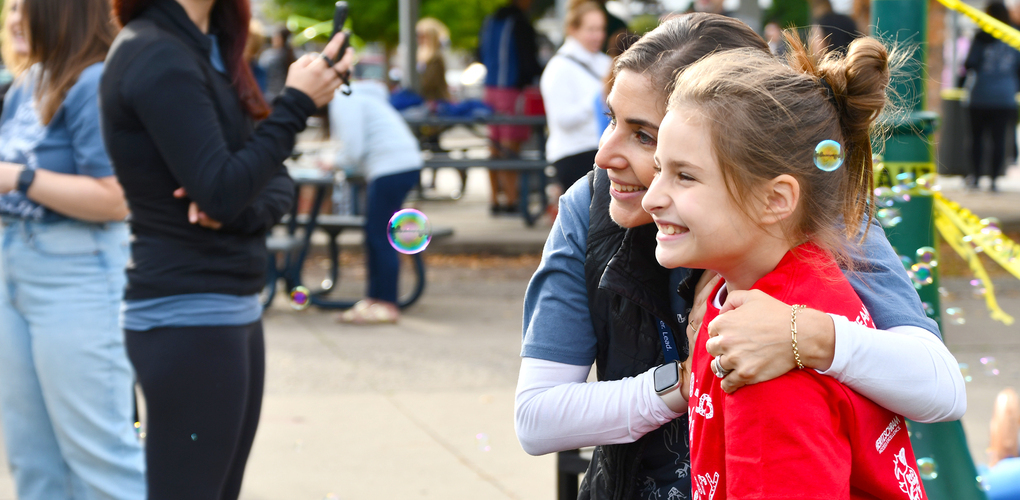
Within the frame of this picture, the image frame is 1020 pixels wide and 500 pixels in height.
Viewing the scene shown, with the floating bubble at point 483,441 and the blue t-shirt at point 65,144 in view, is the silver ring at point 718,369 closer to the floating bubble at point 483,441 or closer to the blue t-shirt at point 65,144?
the blue t-shirt at point 65,144

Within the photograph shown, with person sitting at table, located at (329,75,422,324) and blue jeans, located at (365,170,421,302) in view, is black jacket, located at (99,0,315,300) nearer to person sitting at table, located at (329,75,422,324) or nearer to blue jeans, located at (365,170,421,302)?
person sitting at table, located at (329,75,422,324)

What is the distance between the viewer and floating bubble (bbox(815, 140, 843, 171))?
140 cm

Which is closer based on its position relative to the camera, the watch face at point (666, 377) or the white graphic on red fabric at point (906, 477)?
the white graphic on red fabric at point (906, 477)

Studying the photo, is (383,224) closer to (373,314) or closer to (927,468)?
(373,314)

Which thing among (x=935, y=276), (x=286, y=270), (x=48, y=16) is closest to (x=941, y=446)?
(x=935, y=276)

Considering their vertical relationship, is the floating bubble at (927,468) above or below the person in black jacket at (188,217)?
below

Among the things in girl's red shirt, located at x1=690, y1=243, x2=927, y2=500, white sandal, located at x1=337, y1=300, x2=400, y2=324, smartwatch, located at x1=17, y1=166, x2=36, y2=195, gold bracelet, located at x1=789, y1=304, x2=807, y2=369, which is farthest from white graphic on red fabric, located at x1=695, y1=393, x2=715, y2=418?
white sandal, located at x1=337, y1=300, x2=400, y2=324

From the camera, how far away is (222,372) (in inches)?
87.5

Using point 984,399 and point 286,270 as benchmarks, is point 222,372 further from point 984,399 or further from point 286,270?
point 286,270

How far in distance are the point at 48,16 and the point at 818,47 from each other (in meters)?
2.23

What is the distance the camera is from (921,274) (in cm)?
266

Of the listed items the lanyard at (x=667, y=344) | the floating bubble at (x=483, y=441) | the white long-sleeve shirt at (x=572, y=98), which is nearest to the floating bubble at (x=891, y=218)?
the lanyard at (x=667, y=344)

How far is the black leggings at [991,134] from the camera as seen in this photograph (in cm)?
1237

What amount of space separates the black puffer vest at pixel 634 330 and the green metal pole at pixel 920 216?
134 centimetres
